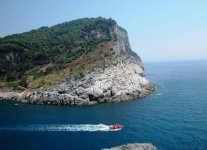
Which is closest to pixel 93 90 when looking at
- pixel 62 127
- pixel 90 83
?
pixel 90 83

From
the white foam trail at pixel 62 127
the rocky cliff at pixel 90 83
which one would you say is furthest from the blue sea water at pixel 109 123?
the rocky cliff at pixel 90 83

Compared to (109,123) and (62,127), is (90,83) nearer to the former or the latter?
(109,123)

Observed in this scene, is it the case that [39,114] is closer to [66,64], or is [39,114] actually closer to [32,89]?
[32,89]

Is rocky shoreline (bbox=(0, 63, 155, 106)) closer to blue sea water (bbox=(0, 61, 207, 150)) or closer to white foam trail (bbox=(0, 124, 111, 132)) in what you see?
blue sea water (bbox=(0, 61, 207, 150))

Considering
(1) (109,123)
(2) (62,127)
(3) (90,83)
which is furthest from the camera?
(3) (90,83)

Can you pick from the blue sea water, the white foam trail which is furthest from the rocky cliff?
the white foam trail

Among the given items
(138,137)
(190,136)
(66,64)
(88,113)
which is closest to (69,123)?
(88,113)

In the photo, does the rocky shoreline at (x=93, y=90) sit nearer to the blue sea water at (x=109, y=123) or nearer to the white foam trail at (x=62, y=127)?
the blue sea water at (x=109, y=123)

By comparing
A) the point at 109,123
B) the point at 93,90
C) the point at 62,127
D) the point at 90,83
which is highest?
the point at 90,83
